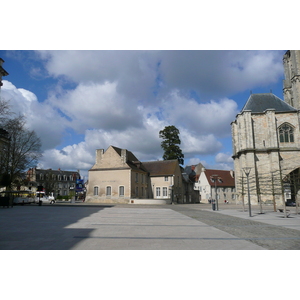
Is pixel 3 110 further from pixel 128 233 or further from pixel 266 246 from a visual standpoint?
pixel 266 246

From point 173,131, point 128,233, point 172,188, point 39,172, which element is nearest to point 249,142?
point 172,188

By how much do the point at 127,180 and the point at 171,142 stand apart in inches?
725

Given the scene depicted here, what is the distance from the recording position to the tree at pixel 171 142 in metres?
53.9

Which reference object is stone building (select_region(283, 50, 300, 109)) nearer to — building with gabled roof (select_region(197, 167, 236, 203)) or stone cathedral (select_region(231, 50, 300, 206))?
stone cathedral (select_region(231, 50, 300, 206))

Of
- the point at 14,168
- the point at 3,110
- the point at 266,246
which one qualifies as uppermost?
the point at 3,110

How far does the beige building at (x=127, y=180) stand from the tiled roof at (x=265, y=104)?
1601cm

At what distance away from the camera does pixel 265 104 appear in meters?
39.6

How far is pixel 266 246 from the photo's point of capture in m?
7.04

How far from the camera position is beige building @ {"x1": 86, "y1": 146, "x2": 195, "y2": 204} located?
39.7 meters

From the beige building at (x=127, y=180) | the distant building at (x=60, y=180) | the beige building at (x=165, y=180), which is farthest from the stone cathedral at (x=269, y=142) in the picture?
the distant building at (x=60, y=180)

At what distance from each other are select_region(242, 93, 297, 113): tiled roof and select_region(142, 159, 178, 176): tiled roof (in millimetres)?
15363

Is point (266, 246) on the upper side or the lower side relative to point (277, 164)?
lower

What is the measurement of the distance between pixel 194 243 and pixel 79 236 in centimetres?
382

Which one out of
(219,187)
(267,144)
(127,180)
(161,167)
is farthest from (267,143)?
(219,187)
